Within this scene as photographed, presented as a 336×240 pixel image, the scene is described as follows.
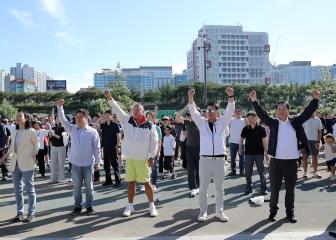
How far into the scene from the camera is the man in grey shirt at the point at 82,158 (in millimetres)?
7957

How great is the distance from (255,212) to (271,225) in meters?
0.97

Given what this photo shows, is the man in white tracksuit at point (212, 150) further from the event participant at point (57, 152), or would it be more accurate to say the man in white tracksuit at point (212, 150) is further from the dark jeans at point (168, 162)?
the event participant at point (57, 152)

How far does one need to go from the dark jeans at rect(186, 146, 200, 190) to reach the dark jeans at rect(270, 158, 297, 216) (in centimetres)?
244

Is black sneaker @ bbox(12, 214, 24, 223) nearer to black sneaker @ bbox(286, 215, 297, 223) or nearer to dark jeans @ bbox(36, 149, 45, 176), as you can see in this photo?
black sneaker @ bbox(286, 215, 297, 223)

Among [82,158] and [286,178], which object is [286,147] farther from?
[82,158]

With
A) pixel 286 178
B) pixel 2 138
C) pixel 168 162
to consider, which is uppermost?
pixel 2 138

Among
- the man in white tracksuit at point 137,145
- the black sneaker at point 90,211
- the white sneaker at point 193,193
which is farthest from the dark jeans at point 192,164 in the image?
the black sneaker at point 90,211

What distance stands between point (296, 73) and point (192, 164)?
16826 centimetres

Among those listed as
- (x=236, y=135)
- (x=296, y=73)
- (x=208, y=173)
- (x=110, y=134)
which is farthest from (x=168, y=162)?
(x=296, y=73)

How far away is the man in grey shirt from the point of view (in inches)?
313

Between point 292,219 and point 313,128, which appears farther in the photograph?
point 313,128

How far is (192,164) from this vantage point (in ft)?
32.0

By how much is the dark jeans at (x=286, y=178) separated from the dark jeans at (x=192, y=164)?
244cm

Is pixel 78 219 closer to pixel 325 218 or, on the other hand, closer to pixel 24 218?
pixel 24 218
